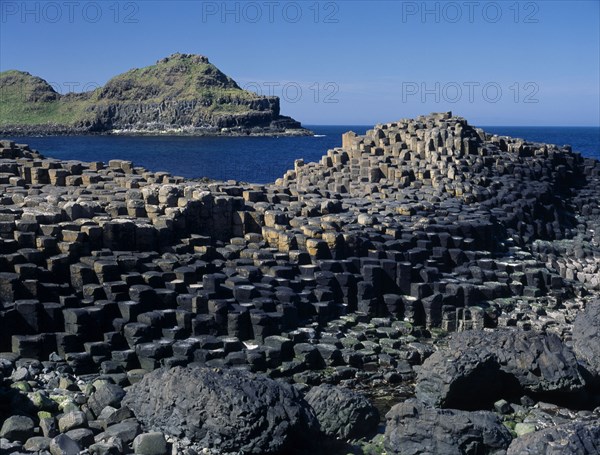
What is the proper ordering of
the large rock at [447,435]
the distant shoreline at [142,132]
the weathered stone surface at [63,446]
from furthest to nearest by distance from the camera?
the distant shoreline at [142,132] → the large rock at [447,435] → the weathered stone surface at [63,446]

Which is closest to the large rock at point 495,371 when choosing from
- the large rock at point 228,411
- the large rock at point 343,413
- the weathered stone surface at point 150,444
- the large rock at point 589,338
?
the large rock at point 589,338

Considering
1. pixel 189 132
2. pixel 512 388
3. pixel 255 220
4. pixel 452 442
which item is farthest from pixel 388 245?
pixel 189 132

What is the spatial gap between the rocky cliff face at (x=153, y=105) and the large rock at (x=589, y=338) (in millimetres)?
136268

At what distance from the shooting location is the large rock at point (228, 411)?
970 centimetres

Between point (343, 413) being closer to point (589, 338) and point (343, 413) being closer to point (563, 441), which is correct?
point (563, 441)

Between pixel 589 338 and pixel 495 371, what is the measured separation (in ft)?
8.45

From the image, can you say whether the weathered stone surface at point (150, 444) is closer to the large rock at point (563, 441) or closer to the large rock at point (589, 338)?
the large rock at point (563, 441)

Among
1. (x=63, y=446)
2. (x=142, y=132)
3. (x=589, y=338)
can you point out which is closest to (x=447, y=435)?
(x=63, y=446)

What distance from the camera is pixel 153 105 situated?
516ft

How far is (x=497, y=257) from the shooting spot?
20203 millimetres

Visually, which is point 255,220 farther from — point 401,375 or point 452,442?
point 452,442

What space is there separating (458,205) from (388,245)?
5.45m

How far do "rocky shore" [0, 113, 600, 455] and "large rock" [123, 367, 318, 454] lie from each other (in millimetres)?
25

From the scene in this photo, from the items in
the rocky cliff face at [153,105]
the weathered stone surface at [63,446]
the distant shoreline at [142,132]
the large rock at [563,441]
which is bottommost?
the distant shoreline at [142,132]
